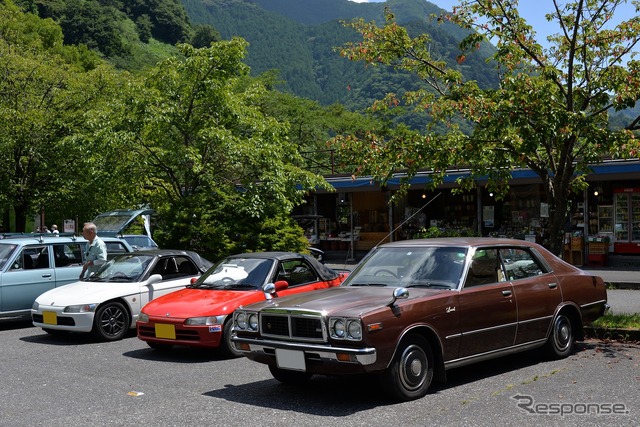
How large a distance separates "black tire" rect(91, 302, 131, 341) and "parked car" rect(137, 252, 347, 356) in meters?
1.29

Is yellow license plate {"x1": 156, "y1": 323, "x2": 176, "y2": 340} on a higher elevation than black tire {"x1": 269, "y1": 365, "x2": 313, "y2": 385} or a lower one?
higher

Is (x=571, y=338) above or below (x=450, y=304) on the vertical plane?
below

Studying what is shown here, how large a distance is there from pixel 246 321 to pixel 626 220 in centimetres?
2154

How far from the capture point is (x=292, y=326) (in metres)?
6.66

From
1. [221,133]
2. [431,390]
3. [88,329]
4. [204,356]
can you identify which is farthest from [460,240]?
[221,133]

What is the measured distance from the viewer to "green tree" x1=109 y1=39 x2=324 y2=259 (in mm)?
17000

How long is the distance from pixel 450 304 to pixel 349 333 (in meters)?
1.22

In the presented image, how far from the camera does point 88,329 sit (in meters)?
10.6

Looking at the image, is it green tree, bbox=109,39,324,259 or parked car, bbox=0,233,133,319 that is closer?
parked car, bbox=0,233,133,319

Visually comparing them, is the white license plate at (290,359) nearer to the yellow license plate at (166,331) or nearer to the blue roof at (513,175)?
the yellow license plate at (166,331)

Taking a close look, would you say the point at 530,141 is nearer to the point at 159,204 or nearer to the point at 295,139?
the point at 159,204

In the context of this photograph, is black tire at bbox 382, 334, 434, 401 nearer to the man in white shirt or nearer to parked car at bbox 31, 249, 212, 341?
parked car at bbox 31, 249, 212, 341

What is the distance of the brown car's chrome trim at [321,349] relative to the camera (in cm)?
614

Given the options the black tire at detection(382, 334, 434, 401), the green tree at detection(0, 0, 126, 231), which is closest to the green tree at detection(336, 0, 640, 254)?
the black tire at detection(382, 334, 434, 401)
